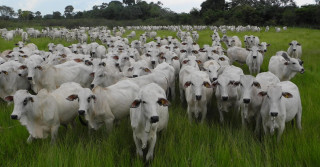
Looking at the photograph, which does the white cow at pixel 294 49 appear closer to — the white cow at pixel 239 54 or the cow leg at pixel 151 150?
the white cow at pixel 239 54

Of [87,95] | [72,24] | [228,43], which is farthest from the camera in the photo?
[72,24]

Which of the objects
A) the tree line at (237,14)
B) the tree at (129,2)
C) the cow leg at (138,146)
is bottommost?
the cow leg at (138,146)

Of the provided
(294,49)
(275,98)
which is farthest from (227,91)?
(294,49)

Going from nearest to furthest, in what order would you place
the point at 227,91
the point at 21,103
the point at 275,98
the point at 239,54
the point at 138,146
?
the point at 138,146, the point at 21,103, the point at 275,98, the point at 227,91, the point at 239,54

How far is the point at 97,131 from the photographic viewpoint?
595cm

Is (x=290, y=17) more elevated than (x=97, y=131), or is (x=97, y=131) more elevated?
(x=290, y=17)

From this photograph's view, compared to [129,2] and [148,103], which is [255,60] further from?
[129,2]

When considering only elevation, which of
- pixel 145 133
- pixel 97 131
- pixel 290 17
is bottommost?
pixel 97 131

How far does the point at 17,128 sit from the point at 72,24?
51276 mm

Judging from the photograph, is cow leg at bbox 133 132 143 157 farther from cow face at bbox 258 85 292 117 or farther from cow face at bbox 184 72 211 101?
cow face at bbox 258 85 292 117

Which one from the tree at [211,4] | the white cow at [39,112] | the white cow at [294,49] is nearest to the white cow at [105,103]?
the white cow at [39,112]

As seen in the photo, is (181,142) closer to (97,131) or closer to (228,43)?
(97,131)

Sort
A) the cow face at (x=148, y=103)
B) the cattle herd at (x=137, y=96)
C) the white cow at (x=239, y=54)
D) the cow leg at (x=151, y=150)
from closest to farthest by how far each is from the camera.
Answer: the cow face at (x=148, y=103) → the cow leg at (x=151, y=150) → the cattle herd at (x=137, y=96) → the white cow at (x=239, y=54)

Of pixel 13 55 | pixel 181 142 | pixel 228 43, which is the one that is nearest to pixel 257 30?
pixel 228 43
